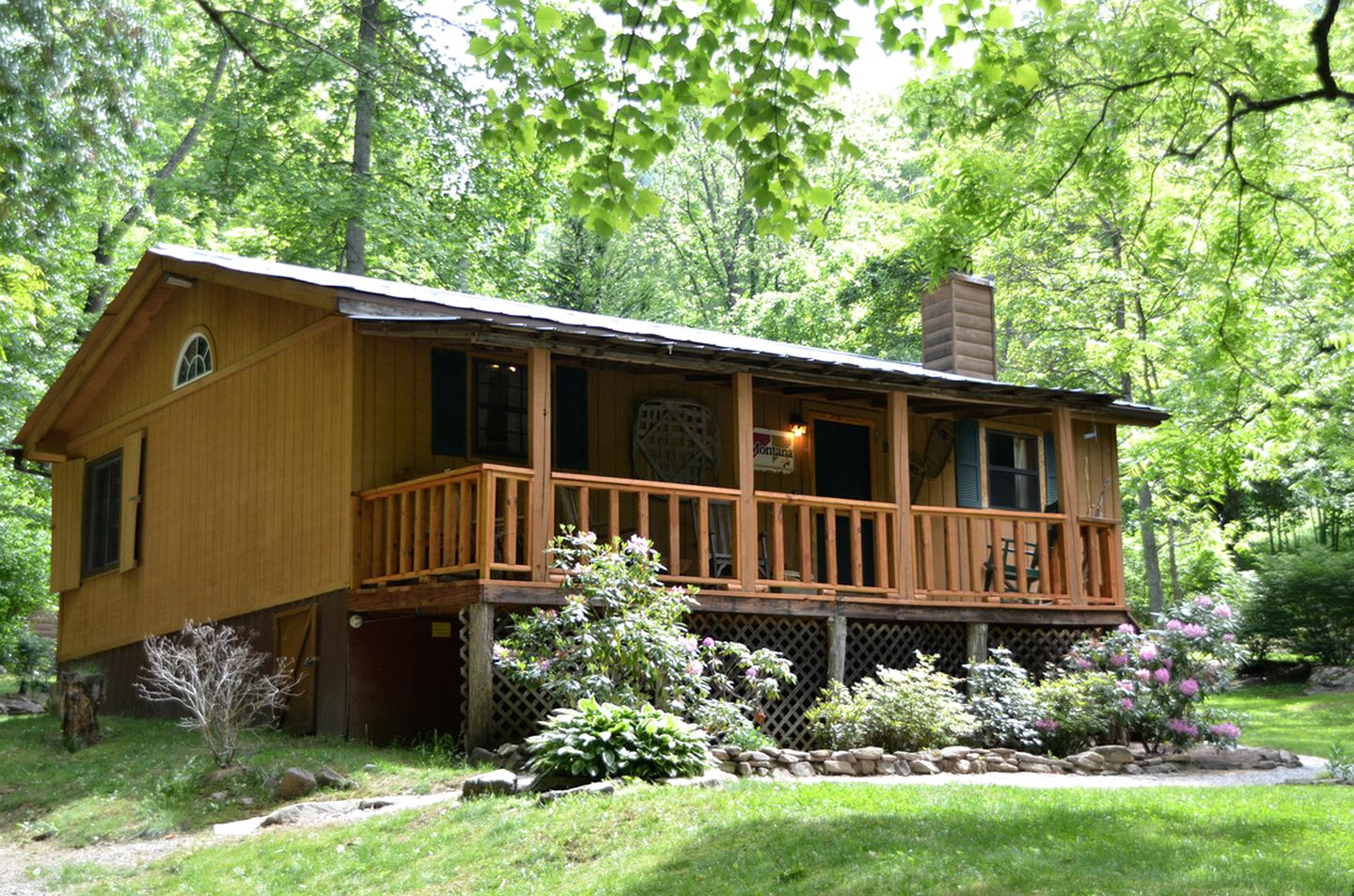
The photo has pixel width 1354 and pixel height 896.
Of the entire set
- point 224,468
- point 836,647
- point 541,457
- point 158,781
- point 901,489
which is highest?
point 224,468

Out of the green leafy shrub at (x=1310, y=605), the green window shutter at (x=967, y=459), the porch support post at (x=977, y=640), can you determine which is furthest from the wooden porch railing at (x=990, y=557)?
the green leafy shrub at (x=1310, y=605)

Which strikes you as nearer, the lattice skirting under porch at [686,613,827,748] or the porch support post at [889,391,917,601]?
the lattice skirting under porch at [686,613,827,748]

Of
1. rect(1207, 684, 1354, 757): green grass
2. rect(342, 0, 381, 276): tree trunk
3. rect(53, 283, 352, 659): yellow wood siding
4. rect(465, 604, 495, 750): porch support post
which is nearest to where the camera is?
rect(465, 604, 495, 750): porch support post

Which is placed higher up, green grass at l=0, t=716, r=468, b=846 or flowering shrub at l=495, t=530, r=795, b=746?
flowering shrub at l=495, t=530, r=795, b=746

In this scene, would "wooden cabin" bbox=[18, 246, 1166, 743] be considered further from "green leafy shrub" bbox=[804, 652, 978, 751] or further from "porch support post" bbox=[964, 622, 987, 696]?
"green leafy shrub" bbox=[804, 652, 978, 751]

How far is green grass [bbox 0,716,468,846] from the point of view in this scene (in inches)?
417

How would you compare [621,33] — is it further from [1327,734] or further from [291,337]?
[1327,734]

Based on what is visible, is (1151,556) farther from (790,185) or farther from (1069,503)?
(790,185)

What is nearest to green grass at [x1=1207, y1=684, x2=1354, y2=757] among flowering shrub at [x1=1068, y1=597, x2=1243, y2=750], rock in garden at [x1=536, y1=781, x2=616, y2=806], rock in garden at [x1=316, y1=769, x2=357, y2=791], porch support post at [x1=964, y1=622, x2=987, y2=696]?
flowering shrub at [x1=1068, y1=597, x2=1243, y2=750]

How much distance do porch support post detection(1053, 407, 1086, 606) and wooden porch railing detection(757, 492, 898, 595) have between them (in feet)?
6.11

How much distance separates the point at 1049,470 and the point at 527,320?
7483 mm

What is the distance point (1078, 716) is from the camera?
13.0 m

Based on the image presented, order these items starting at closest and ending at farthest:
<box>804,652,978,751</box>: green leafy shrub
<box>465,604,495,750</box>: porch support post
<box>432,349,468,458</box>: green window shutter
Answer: <box>465,604,495,750</box>: porch support post → <box>804,652,978,751</box>: green leafy shrub → <box>432,349,468,458</box>: green window shutter

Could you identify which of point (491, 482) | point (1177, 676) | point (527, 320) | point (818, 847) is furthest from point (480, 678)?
point (1177, 676)
